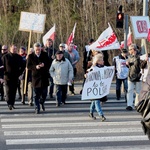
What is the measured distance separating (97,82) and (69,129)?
5.80 ft

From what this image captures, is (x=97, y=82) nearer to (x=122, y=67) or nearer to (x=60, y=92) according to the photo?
(x=60, y=92)

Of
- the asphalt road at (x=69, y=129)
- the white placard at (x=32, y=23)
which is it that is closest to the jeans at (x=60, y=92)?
the asphalt road at (x=69, y=129)

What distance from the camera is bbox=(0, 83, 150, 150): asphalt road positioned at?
9.61 m

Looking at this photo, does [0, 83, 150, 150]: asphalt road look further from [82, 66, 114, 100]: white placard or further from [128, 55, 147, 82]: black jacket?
[128, 55, 147, 82]: black jacket

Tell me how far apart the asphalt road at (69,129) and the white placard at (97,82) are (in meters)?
0.64

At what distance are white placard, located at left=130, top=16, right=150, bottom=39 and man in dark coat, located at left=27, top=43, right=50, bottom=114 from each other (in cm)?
350

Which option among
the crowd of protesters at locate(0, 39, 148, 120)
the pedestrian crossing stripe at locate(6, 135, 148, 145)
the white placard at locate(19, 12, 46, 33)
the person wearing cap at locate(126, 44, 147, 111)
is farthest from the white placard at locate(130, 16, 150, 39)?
the pedestrian crossing stripe at locate(6, 135, 148, 145)

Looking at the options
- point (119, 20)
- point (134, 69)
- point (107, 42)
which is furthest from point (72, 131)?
point (119, 20)

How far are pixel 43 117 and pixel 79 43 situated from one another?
18.1 m

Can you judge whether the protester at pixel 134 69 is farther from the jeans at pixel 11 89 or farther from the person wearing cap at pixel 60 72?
the jeans at pixel 11 89

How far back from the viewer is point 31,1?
34469 mm

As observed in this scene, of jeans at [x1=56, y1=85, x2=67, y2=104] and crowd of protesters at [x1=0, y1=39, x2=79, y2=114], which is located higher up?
crowd of protesters at [x1=0, y1=39, x2=79, y2=114]

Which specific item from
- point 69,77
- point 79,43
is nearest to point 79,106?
point 69,77

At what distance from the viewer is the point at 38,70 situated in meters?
13.8
